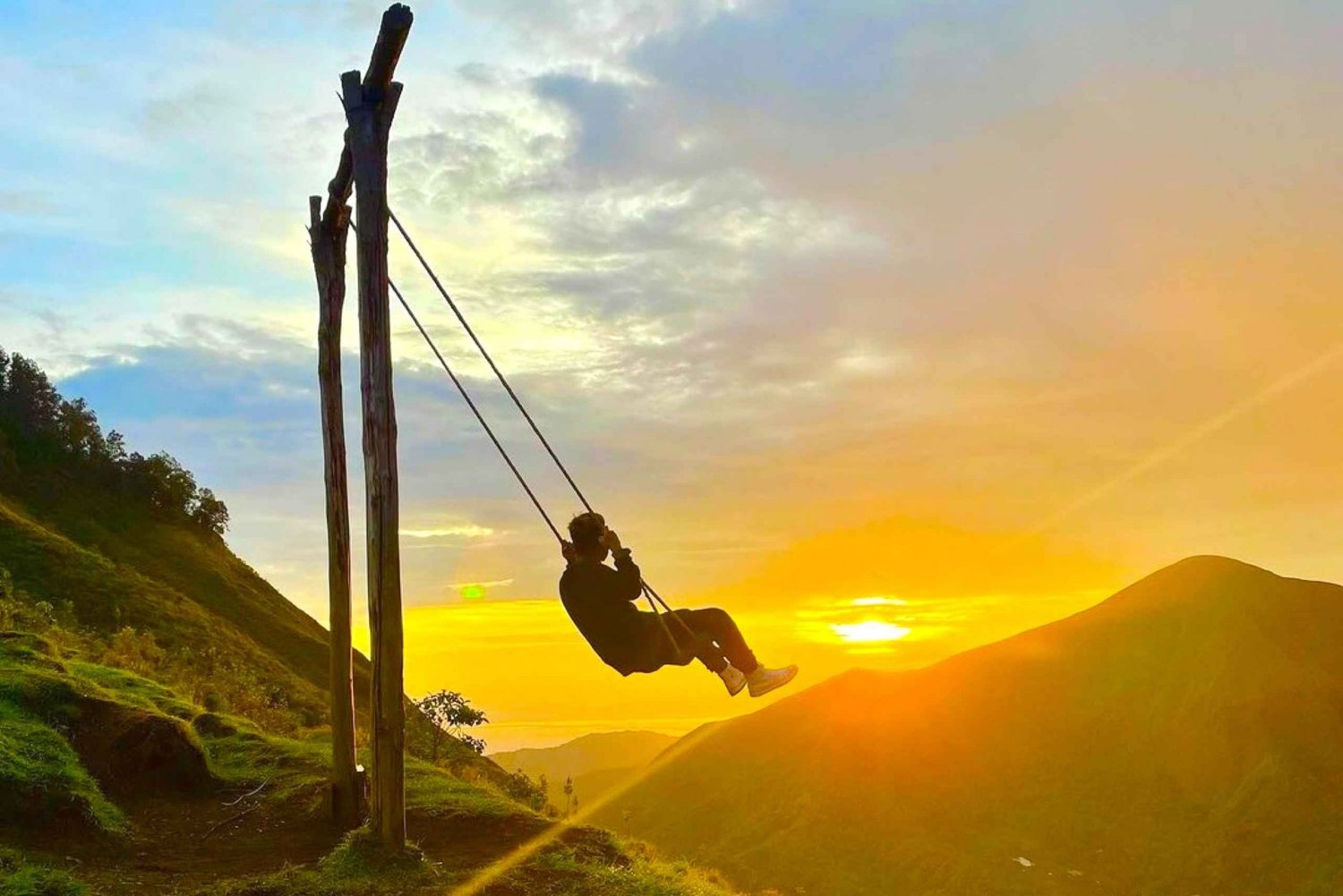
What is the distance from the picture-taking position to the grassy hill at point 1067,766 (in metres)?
123

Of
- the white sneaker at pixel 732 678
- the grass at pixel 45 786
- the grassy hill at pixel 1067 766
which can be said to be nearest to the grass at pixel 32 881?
the grass at pixel 45 786

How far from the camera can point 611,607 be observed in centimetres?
1151

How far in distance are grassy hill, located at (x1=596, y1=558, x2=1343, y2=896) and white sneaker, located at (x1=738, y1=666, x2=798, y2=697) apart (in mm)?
110042

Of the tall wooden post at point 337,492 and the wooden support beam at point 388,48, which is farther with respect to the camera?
the tall wooden post at point 337,492

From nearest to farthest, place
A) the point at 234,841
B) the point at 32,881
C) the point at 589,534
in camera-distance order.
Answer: the point at 32,881 < the point at 589,534 < the point at 234,841

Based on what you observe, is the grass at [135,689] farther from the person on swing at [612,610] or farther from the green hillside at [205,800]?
the person on swing at [612,610]

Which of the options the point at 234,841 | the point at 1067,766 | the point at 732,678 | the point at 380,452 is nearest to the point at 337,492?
the point at 380,452

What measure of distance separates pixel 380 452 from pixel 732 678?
477 centimetres

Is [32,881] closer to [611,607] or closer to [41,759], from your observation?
[41,759]

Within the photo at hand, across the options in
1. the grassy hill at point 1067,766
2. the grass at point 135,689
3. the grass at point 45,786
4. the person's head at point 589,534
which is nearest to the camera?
the person's head at point 589,534

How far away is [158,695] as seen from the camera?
19766mm

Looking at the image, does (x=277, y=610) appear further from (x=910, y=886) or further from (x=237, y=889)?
(x=910, y=886)

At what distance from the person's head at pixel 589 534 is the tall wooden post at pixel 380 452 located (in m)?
2.21

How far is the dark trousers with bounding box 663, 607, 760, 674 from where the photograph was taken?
12.0 meters
